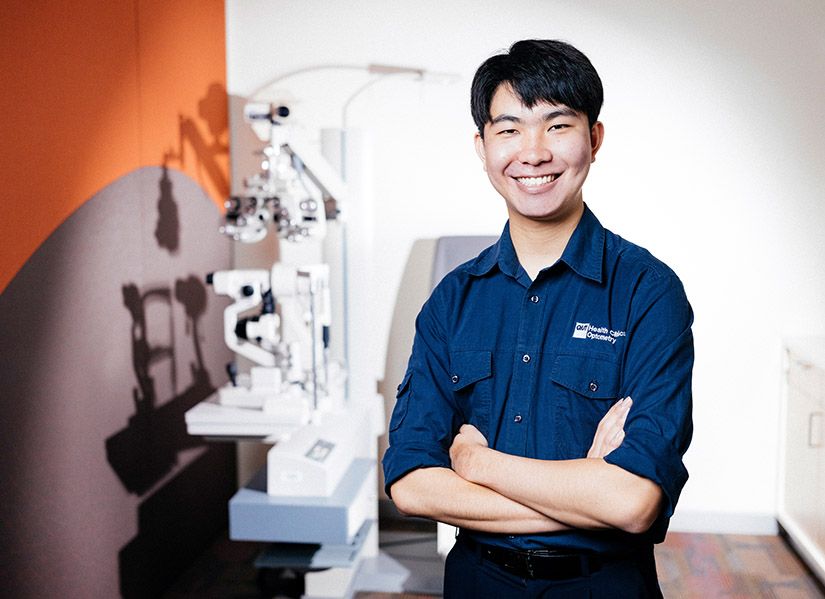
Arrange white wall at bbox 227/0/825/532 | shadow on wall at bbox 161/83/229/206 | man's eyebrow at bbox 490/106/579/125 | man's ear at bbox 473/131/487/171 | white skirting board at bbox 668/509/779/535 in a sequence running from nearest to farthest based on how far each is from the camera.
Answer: man's eyebrow at bbox 490/106/579/125, man's ear at bbox 473/131/487/171, shadow on wall at bbox 161/83/229/206, white wall at bbox 227/0/825/532, white skirting board at bbox 668/509/779/535

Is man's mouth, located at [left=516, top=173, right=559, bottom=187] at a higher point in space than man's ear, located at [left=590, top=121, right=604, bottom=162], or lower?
lower

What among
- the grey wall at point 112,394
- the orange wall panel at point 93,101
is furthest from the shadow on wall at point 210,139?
the grey wall at point 112,394

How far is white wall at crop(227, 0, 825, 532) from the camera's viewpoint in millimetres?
3602

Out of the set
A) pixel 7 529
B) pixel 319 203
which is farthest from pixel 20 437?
pixel 319 203

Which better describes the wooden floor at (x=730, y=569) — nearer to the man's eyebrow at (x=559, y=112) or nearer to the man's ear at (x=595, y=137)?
the man's ear at (x=595, y=137)

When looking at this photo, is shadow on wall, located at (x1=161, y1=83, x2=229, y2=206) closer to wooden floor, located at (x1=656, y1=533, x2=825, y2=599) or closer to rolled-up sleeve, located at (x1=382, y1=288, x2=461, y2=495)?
rolled-up sleeve, located at (x1=382, y1=288, x2=461, y2=495)

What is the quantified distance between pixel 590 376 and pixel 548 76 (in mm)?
471

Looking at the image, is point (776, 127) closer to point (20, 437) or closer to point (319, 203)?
point (319, 203)

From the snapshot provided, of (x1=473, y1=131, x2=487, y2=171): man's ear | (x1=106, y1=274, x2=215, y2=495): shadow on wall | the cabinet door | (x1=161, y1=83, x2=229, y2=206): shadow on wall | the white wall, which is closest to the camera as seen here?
(x1=473, y1=131, x2=487, y2=171): man's ear

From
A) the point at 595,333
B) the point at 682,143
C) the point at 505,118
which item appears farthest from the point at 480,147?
the point at 682,143

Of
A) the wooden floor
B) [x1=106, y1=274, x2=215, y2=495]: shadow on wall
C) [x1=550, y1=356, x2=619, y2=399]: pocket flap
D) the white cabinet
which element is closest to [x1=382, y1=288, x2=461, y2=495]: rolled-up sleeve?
[x1=550, y1=356, x2=619, y2=399]: pocket flap

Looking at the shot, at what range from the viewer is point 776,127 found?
361cm

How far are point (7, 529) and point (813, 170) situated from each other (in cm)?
324

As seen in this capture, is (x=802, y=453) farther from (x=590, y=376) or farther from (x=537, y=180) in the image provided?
(x=537, y=180)
